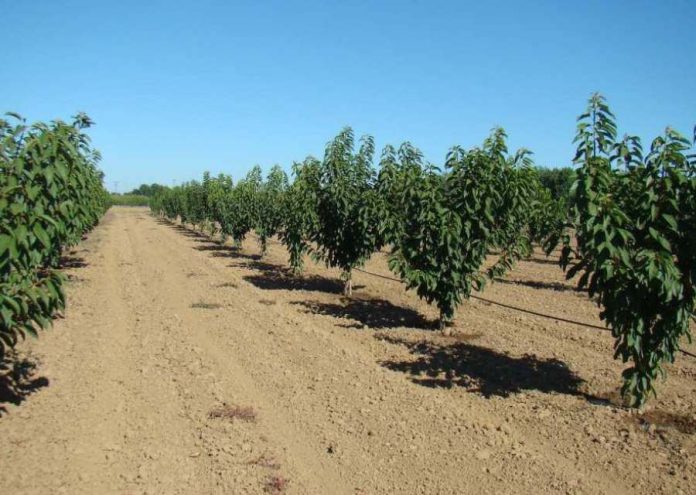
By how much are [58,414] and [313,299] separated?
778cm

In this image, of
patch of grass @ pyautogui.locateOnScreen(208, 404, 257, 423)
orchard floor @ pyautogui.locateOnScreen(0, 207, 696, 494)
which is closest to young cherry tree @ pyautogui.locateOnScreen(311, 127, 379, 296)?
orchard floor @ pyautogui.locateOnScreen(0, 207, 696, 494)

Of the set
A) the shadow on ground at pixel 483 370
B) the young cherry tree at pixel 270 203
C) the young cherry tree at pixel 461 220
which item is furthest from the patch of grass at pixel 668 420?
the young cherry tree at pixel 270 203

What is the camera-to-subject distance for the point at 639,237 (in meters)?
5.62

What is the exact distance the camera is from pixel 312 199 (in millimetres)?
13945

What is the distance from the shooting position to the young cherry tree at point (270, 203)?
2111 cm

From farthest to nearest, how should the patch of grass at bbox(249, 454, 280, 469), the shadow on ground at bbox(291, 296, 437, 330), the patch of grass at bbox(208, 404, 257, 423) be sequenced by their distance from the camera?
the shadow on ground at bbox(291, 296, 437, 330) → the patch of grass at bbox(208, 404, 257, 423) → the patch of grass at bbox(249, 454, 280, 469)

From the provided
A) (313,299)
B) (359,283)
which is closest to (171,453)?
(313,299)

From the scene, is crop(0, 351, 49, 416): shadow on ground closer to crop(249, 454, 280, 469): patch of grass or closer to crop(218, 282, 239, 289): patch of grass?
crop(249, 454, 280, 469): patch of grass

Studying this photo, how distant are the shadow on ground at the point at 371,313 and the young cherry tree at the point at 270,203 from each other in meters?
8.43

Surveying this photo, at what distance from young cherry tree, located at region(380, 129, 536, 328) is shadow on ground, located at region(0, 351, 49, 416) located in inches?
221

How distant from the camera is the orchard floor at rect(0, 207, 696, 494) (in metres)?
4.66

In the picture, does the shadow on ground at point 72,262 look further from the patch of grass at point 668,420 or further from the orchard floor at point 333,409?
the patch of grass at point 668,420

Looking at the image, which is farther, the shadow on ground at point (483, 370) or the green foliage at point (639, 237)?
the shadow on ground at point (483, 370)

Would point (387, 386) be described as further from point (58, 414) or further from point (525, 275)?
point (525, 275)
